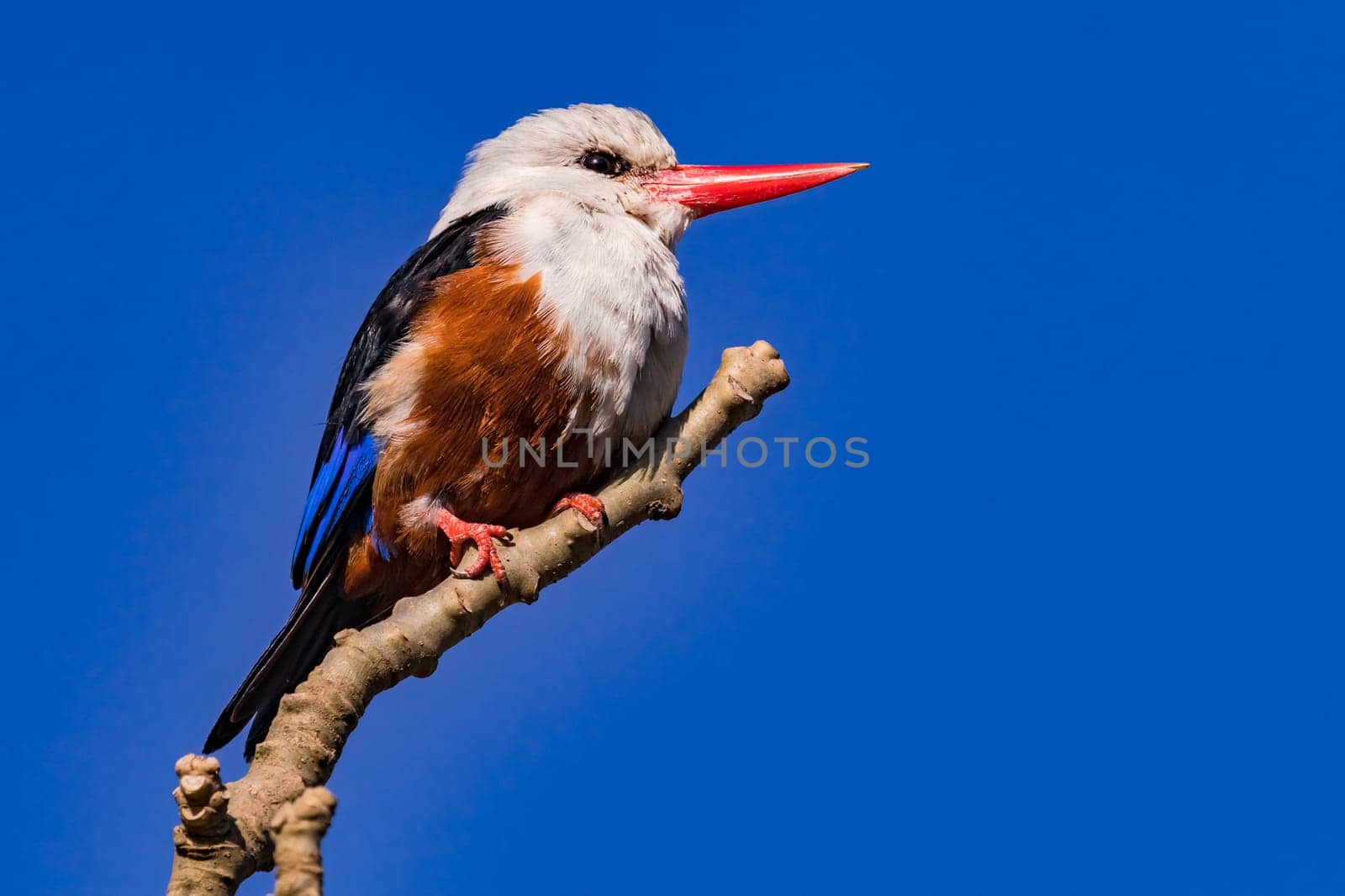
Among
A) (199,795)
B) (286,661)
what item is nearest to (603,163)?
(286,661)

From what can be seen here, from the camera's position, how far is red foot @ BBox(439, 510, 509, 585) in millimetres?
3674

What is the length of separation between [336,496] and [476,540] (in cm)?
85

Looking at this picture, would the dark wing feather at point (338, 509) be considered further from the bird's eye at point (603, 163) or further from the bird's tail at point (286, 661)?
the bird's eye at point (603, 163)

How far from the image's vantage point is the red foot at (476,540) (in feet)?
12.1

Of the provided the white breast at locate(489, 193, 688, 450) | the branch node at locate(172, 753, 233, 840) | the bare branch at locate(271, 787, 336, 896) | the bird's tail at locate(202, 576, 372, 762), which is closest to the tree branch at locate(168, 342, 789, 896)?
the branch node at locate(172, 753, 233, 840)

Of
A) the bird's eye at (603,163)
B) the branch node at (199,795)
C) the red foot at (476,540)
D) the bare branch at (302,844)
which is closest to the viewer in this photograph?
the bare branch at (302,844)

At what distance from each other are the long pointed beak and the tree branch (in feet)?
4.23

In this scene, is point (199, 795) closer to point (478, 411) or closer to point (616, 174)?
point (478, 411)

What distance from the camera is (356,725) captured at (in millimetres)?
3152

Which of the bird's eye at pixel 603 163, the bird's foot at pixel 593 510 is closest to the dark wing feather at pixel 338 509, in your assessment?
the bird's eye at pixel 603 163

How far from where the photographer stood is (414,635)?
133 inches

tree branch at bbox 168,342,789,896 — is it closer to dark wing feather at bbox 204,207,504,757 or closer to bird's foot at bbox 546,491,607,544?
bird's foot at bbox 546,491,607,544

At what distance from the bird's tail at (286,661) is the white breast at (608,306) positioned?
118 centimetres

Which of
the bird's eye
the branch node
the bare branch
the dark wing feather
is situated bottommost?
the bare branch
